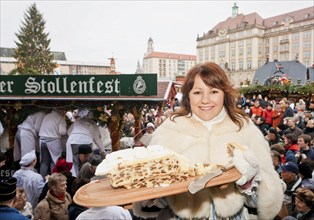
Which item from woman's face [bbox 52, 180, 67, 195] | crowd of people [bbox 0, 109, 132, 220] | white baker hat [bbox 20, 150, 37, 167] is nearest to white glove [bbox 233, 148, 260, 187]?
woman's face [bbox 52, 180, 67, 195]

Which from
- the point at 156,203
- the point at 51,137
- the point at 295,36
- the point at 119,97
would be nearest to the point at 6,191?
the point at 156,203

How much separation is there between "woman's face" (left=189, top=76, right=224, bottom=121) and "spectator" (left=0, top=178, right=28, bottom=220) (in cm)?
178

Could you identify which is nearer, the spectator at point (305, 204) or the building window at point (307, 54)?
the spectator at point (305, 204)

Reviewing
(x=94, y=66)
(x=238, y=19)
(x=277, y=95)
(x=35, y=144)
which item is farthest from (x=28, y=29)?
(x=238, y=19)

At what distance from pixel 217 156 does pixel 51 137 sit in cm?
490

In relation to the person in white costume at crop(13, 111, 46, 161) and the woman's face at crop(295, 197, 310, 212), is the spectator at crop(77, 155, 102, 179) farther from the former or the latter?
the woman's face at crop(295, 197, 310, 212)

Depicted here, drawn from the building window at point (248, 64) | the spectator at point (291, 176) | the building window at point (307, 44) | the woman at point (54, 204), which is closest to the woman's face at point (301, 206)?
the spectator at point (291, 176)

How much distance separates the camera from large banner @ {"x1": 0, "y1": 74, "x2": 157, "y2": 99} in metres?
5.83

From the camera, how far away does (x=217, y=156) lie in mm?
2338

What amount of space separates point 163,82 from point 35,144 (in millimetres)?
3229

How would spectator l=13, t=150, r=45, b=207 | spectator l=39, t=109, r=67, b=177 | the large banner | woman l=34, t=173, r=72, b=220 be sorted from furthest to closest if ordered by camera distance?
spectator l=39, t=109, r=67, b=177 → the large banner → spectator l=13, t=150, r=45, b=207 → woman l=34, t=173, r=72, b=220

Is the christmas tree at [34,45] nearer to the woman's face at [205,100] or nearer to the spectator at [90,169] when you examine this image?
the spectator at [90,169]

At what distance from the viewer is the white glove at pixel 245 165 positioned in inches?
75.4

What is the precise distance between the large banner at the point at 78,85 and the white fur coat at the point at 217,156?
3.35 metres
